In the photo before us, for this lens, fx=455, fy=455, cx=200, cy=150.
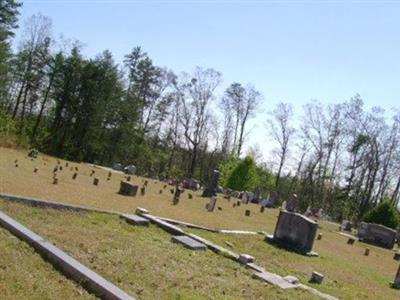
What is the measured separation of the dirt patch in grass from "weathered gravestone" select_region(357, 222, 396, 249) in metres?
21.0

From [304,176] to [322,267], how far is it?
40.8 meters

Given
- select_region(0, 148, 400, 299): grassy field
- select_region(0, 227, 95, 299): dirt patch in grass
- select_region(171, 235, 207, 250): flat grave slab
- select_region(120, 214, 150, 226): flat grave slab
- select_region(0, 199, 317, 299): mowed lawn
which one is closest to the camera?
select_region(0, 227, 95, 299): dirt patch in grass

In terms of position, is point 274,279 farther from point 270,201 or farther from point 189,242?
point 270,201

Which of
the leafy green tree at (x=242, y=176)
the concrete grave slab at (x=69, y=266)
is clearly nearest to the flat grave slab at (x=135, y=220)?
the concrete grave slab at (x=69, y=266)

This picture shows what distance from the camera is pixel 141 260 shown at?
8172 mm

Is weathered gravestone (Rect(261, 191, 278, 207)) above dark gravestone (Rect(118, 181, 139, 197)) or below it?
above

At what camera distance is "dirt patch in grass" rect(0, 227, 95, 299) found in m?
5.75

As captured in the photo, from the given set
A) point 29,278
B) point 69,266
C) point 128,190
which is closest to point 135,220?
point 69,266

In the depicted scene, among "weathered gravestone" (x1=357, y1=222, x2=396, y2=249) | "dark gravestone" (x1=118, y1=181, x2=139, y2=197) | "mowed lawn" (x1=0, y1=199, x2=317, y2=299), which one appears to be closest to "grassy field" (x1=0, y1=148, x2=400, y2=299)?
"mowed lawn" (x1=0, y1=199, x2=317, y2=299)

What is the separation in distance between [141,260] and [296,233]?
24.2 feet

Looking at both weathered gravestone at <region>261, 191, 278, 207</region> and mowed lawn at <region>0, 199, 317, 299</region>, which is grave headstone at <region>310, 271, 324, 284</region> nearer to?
mowed lawn at <region>0, 199, 317, 299</region>

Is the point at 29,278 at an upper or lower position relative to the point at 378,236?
lower

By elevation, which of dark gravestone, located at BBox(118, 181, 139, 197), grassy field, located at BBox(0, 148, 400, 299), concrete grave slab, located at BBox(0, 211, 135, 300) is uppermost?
dark gravestone, located at BBox(118, 181, 139, 197)

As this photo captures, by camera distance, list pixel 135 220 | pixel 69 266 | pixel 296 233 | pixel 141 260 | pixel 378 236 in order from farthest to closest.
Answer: pixel 378 236 → pixel 296 233 → pixel 135 220 → pixel 141 260 → pixel 69 266
